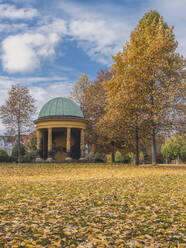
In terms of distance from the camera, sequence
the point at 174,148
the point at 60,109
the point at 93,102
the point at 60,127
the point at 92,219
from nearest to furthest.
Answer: the point at 92,219 < the point at 60,127 < the point at 60,109 < the point at 93,102 < the point at 174,148

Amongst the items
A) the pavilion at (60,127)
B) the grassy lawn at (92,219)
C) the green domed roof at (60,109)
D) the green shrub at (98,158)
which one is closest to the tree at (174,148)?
the green shrub at (98,158)

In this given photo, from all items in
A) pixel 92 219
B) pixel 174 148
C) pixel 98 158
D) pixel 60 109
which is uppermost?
pixel 60 109

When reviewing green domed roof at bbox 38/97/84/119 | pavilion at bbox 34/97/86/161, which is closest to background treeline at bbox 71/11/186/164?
pavilion at bbox 34/97/86/161

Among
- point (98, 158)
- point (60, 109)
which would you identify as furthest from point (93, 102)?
point (98, 158)

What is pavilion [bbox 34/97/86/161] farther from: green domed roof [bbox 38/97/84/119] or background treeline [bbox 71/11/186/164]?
background treeline [bbox 71/11/186/164]

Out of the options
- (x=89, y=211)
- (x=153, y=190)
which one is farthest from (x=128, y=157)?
(x=89, y=211)

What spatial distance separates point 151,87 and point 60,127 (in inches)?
434

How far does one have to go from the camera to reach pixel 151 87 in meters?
24.5

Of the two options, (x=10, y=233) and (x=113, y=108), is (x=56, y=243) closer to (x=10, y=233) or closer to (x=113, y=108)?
(x=10, y=233)

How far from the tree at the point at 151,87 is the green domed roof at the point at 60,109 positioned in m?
7.11

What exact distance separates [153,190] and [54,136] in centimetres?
2597

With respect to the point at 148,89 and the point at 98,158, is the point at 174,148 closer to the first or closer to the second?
the point at 98,158

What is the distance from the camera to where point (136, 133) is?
26.6 meters

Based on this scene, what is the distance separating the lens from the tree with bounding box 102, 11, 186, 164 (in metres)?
23.5
